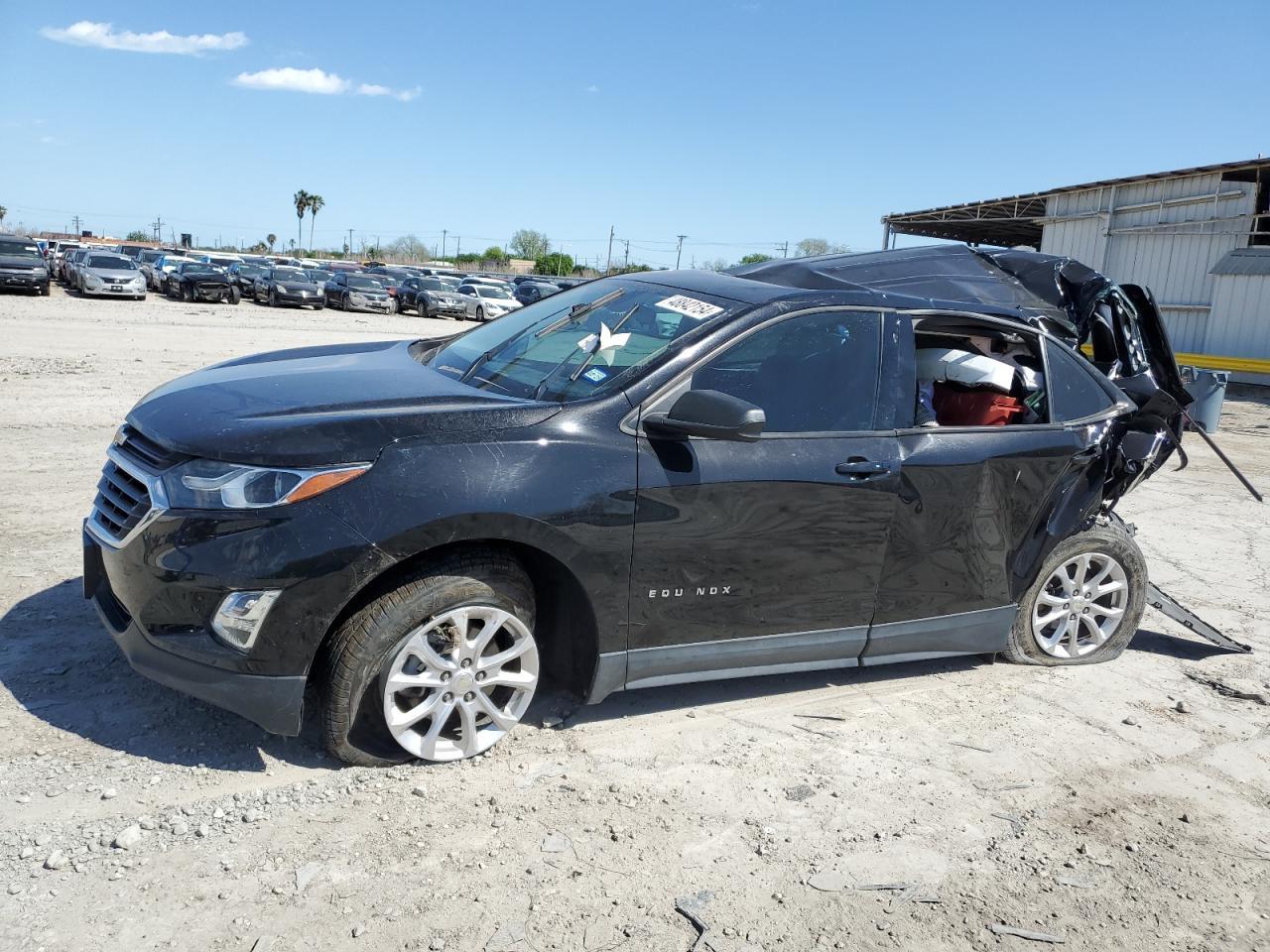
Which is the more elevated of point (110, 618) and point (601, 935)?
point (110, 618)

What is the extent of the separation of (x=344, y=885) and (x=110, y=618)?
1.35 m

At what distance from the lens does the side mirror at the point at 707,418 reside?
3.59 m

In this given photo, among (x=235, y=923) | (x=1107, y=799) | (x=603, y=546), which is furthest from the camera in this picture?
(x=1107, y=799)

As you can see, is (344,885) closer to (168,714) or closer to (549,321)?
(168,714)

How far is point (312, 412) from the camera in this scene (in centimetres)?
354

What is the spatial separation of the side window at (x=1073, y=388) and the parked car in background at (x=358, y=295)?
105 feet

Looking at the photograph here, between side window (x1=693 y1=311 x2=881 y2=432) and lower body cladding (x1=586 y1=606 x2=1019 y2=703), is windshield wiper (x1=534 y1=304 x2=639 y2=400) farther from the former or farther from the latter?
lower body cladding (x1=586 y1=606 x2=1019 y2=703)

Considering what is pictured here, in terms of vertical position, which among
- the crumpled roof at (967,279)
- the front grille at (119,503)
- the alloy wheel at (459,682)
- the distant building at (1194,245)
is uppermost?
the distant building at (1194,245)

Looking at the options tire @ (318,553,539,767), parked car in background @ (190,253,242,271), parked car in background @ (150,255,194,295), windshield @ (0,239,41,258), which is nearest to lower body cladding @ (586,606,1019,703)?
tire @ (318,553,539,767)

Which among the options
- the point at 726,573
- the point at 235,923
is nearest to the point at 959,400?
the point at 726,573

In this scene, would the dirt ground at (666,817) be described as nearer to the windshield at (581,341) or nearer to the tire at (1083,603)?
the tire at (1083,603)

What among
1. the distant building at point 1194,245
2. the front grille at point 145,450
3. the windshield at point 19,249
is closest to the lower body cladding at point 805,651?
the front grille at point 145,450

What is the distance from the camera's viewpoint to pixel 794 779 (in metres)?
3.81

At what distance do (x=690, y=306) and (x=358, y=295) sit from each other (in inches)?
1269
